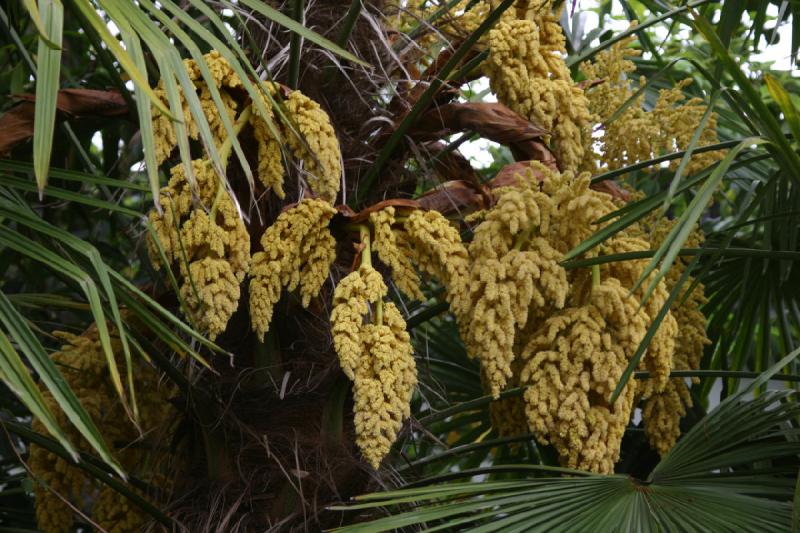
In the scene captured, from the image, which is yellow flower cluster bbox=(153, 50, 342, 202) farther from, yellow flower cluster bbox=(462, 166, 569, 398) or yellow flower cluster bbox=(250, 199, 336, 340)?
yellow flower cluster bbox=(462, 166, 569, 398)

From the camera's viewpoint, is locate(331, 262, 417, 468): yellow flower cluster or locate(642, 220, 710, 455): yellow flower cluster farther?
locate(642, 220, 710, 455): yellow flower cluster

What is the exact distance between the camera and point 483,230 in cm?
149

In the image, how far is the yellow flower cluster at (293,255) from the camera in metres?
1.47

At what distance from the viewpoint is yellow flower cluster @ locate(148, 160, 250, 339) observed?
1.43 meters

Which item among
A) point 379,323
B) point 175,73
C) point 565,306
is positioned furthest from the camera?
point 565,306

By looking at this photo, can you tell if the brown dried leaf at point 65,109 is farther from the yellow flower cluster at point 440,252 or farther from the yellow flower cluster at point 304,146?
the yellow flower cluster at point 440,252

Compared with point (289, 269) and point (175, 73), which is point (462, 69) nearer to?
point (289, 269)

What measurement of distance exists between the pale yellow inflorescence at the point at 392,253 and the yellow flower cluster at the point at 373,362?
5 cm

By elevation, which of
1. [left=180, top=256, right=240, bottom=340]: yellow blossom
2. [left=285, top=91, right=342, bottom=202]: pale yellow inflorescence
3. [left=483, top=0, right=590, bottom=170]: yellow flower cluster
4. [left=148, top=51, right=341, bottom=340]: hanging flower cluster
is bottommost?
[left=180, top=256, right=240, bottom=340]: yellow blossom

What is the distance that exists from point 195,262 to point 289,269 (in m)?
0.13

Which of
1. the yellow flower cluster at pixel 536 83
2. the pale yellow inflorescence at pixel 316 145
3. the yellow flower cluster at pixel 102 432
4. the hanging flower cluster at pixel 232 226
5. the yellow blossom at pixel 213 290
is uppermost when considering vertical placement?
the yellow flower cluster at pixel 536 83

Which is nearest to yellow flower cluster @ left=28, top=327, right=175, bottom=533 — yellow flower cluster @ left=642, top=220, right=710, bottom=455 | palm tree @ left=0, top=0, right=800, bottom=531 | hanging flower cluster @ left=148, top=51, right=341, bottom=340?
palm tree @ left=0, top=0, right=800, bottom=531

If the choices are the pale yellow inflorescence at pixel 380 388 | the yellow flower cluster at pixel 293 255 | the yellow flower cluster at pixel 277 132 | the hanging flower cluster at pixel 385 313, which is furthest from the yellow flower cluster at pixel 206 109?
the pale yellow inflorescence at pixel 380 388

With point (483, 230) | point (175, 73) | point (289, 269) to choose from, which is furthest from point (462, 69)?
point (175, 73)
